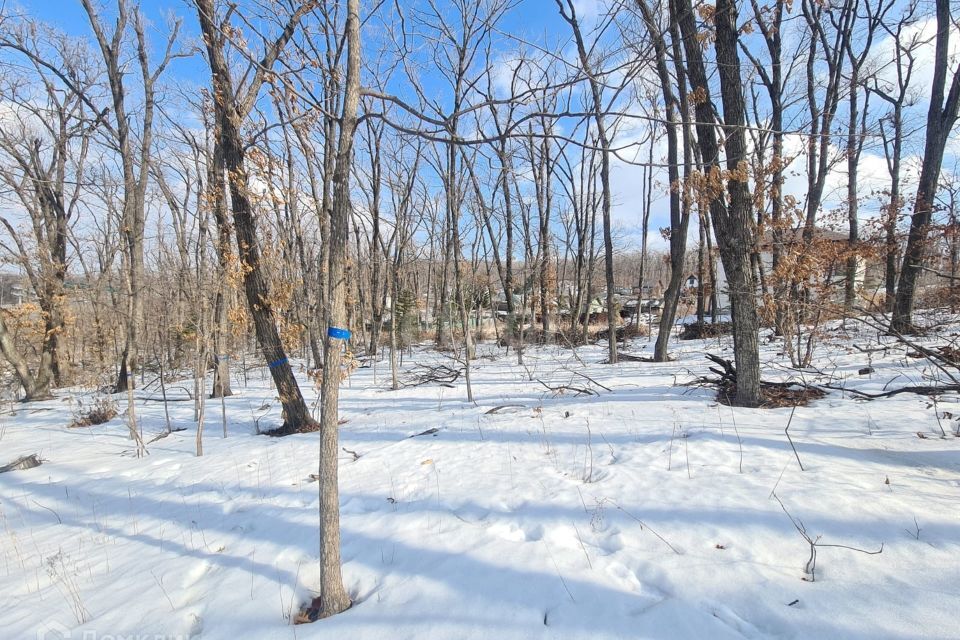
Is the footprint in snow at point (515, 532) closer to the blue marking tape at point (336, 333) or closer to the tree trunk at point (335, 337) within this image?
the tree trunk at point (335, 337)

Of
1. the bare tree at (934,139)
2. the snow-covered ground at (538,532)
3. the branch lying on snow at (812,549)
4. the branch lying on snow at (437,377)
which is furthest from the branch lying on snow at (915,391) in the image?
the branch lying on snow at (437,377)

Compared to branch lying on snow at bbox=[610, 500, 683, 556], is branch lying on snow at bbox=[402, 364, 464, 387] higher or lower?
higher

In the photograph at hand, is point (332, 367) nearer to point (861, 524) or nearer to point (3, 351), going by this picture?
point (861, 524)

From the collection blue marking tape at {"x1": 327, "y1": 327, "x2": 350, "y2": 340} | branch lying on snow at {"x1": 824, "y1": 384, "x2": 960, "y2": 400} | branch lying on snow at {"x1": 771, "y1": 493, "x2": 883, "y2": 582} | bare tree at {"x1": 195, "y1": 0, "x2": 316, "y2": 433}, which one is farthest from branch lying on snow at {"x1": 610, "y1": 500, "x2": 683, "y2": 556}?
bare tree at {"x1": 195, "y1": 0, "x2": 316, "y2": 433}

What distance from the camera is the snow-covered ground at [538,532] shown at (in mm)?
1947

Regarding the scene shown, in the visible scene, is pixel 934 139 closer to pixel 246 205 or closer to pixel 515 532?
pixel 515 532

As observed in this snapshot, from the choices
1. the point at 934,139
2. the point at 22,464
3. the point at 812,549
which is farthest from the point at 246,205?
the point at 934,139

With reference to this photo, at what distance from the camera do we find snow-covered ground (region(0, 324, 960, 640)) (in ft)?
6.39

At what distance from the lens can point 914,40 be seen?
13727 millimetres

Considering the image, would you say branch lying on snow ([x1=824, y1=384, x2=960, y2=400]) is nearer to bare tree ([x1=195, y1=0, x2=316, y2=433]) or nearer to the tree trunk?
the tree trunk

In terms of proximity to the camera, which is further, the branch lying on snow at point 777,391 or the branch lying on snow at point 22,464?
the branch lying on snow at point 22,464

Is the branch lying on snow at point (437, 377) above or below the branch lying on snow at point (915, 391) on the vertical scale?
below

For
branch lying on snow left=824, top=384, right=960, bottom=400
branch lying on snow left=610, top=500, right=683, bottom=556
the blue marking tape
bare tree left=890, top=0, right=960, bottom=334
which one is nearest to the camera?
the blue marking tape

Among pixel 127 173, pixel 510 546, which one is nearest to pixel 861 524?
pixel 510 546
